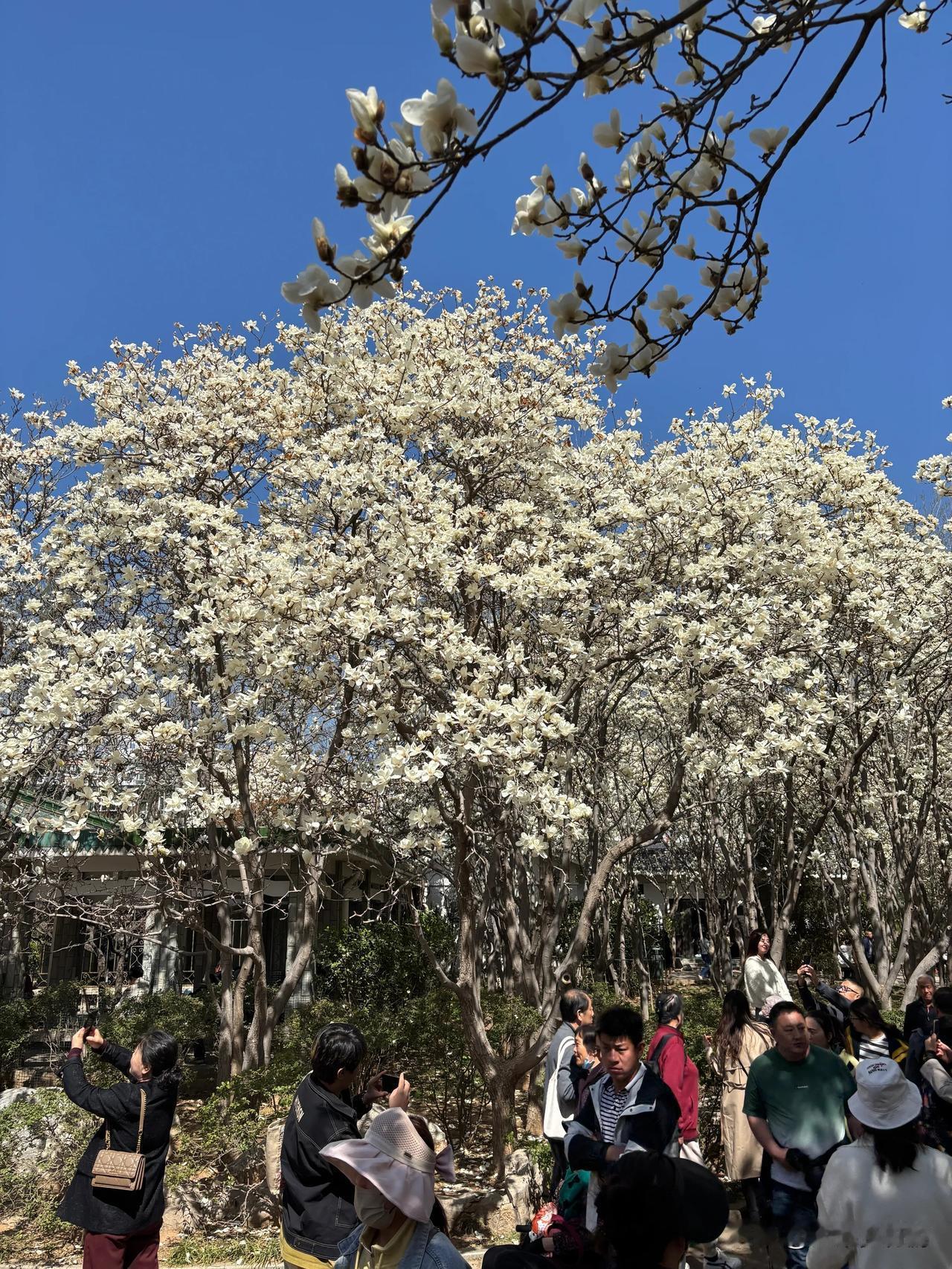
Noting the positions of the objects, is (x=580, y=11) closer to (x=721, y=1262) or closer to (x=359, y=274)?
(x=359, y=274)

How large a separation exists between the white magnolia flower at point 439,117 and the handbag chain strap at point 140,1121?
3646mm

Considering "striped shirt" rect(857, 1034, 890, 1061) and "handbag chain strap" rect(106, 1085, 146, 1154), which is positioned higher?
"striped shirt" rect(857, 1034, 890, 1061)

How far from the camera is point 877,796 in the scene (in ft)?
35.0

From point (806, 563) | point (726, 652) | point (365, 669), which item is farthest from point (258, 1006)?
point (806, 563)

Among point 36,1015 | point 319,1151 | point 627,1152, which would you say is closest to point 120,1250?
point 319,1151

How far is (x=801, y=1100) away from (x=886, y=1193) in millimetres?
1327

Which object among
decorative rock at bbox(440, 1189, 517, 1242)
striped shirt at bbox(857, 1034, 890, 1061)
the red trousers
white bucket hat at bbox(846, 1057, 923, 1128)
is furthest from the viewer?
decorative rock at bbox(440, 1189, 517, 1242)

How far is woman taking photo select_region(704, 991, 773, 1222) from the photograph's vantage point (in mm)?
5121

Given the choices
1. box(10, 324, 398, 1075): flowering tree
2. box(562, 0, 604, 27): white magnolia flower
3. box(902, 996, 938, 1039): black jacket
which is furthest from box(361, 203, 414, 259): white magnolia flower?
box(902, 996, 938, 1039): black jacket

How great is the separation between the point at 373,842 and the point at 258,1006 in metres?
1.68

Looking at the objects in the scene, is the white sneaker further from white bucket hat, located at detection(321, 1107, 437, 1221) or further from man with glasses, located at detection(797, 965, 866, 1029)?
white bucket hat, located at detection(321, 1107, 437, 1221)

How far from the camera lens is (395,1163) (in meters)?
2.13

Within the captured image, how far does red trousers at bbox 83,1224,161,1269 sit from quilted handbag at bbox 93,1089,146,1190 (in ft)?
0.63

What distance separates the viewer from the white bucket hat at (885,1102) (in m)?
2.47
